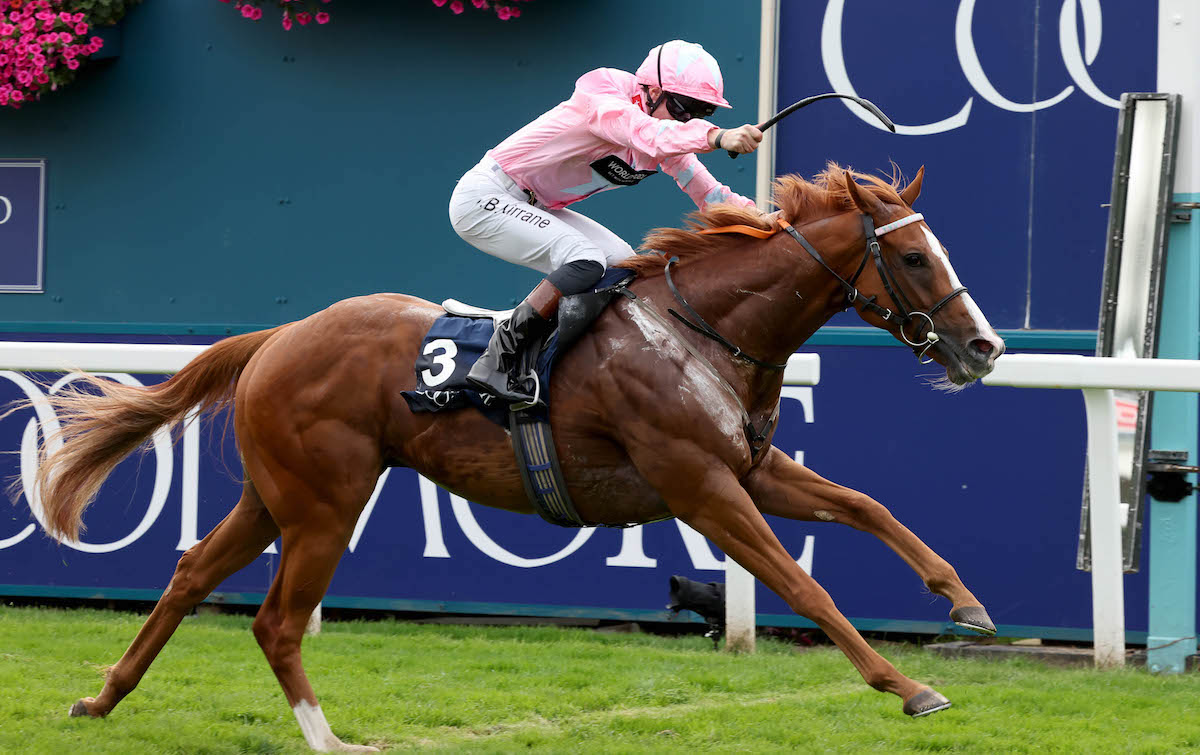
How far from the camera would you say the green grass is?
424cm

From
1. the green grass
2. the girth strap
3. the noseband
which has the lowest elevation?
the green grass

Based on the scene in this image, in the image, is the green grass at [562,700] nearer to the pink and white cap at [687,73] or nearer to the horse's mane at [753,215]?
the horse's mane at [753,215]

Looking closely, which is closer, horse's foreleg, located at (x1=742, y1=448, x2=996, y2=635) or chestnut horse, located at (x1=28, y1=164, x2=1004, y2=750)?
horse's foreleg, located at (x1=742, y1=448, x2=996, y2=635)

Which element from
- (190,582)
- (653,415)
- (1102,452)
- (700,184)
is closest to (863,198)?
(700,184)

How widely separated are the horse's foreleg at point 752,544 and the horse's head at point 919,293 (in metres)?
0.66

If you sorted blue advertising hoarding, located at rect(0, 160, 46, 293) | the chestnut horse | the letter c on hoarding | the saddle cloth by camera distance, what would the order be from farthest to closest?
blue advertising hoarding, located at rect(0, 160, 46, 293), the letter c on hoarding, the saddle cloth, the chestnut horse

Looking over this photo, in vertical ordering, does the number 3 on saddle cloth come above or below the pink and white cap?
below

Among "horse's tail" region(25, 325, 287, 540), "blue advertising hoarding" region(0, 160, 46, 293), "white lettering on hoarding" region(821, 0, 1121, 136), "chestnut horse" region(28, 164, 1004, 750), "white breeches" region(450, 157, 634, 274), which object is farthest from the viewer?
"blue advertising hoarding" region(0, 160, 46, 293)

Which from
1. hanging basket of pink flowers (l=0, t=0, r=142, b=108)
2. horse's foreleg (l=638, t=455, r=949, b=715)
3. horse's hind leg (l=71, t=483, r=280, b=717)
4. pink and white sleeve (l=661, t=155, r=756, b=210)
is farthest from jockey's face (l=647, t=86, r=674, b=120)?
hanging basket of pink flowers (l=0, t=0, r=142, b=108)

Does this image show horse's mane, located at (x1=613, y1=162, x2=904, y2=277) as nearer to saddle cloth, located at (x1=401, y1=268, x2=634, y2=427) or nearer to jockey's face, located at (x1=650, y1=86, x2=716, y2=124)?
saddle cloth, located at (x1=401, y1=268, x2=634, y2=427)

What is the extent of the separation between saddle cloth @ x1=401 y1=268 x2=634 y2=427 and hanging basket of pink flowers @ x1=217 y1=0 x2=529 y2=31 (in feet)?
7.77

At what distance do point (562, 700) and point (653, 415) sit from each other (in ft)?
3.95

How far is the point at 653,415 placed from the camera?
4129mm

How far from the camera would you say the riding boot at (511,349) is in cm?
420
